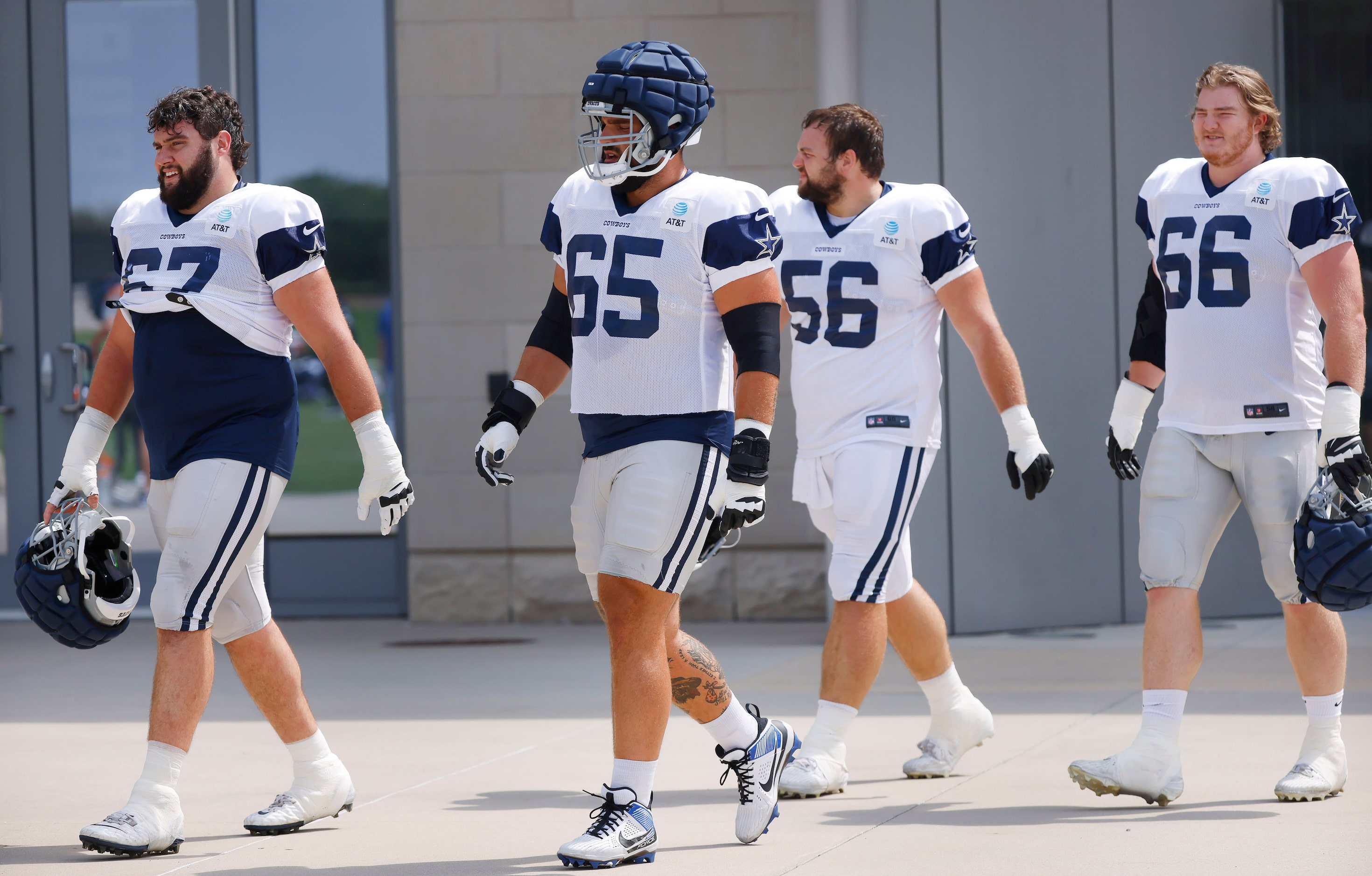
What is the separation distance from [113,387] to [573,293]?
1.50 meters

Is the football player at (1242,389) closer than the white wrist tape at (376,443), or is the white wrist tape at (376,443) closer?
the white wrist tape at (376,443)

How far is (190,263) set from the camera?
4.49 meters

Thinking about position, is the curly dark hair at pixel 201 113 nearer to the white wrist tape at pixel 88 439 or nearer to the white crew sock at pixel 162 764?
the white wrist tape at pixel 88 439

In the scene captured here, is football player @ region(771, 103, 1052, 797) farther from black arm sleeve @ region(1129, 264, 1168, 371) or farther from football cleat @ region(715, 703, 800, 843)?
football cleat @ region(715, 703, 800, 843)

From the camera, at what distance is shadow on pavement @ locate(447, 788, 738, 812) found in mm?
4926

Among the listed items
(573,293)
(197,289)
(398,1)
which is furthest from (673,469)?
(398,1)

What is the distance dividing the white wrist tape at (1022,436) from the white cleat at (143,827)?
2.52 m

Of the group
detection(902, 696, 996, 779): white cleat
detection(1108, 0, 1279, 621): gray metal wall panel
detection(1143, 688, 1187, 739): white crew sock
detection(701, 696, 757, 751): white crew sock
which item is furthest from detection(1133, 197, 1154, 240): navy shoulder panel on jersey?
detection(1108, 0, 1279, 621): gray metal wall panel

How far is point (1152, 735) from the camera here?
469 centimetres

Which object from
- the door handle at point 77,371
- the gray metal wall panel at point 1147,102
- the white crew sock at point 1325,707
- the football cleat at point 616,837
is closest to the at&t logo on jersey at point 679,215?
the football cleat at point 616,837

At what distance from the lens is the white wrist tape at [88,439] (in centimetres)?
474

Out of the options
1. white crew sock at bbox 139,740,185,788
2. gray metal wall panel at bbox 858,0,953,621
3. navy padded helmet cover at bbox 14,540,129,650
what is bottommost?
white crew sock at bbox 139,740,185,788

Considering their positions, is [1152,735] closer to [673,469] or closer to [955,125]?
[673,469]

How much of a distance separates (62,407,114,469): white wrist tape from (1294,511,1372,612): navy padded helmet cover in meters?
3.29
